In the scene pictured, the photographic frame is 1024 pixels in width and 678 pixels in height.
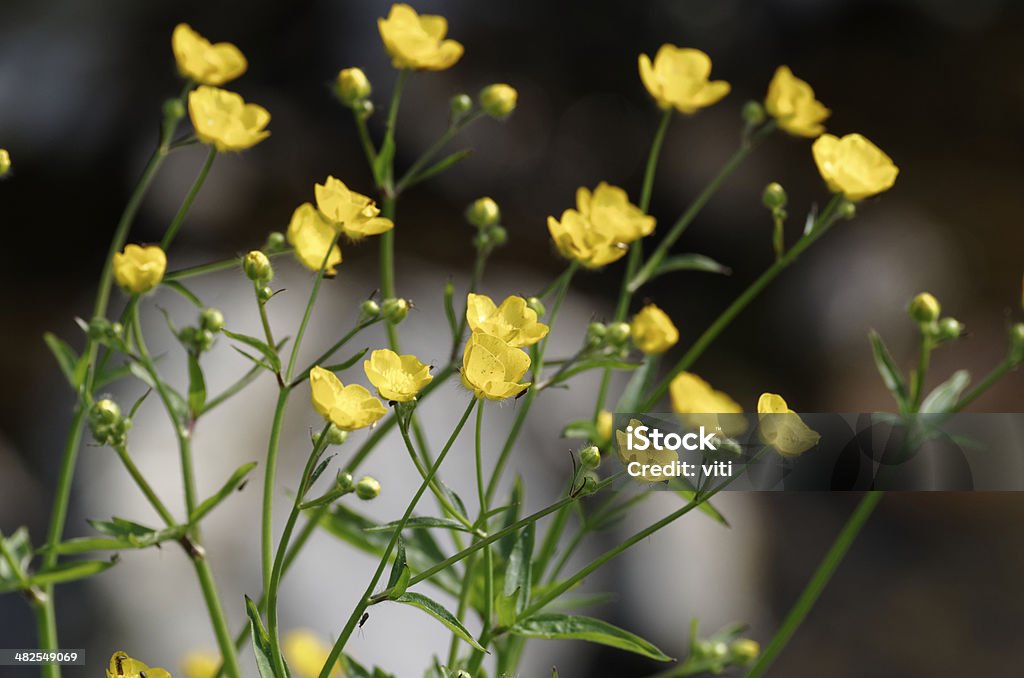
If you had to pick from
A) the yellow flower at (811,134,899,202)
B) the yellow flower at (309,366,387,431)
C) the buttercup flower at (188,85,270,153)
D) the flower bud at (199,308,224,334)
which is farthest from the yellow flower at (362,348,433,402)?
the yellow flower at (811,134,899,202)

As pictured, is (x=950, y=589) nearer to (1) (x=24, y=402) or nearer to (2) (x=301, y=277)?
(2) (x=301, y=277)

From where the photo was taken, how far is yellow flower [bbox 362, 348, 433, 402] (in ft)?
1.54

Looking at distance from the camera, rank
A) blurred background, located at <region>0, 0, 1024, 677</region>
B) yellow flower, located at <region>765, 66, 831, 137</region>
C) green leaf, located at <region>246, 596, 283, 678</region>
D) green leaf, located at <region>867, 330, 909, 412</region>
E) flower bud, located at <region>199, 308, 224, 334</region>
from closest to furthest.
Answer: green leaf, located at <region>246, 596, 283, 678</region>
flower bud, located at <region>199, 308, 224, 334</region>
green leaf, located at <region>867, 330, 909, 412</region>
yellow flower, located at <region>765, 66, 831, 137</region>
blurred background, located at <region>0, 0, 1024, 677</region>

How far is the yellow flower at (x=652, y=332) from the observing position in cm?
71

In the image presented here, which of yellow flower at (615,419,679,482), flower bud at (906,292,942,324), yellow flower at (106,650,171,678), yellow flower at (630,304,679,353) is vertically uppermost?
flower bud at (906,292,942,324)

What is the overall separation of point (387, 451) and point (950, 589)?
48.2 inches

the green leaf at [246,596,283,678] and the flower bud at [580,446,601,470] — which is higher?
the flower bud at [580,446,601,470]

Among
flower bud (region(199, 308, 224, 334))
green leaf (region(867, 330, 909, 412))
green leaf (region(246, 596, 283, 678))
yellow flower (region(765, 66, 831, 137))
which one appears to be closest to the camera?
green leaf (region(246, 596, 283, 678))

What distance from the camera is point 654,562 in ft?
6.40

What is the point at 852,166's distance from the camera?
0.69 metres

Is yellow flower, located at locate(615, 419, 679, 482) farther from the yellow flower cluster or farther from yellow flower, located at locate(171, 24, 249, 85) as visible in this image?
yellow flower, located at locate(171, 24, 249, 85)

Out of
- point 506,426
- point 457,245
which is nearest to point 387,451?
point 506,426

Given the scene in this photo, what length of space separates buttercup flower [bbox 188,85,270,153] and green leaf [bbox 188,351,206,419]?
144 millimetres

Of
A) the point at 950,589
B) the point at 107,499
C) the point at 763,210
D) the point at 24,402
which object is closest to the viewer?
the point at 107,499
